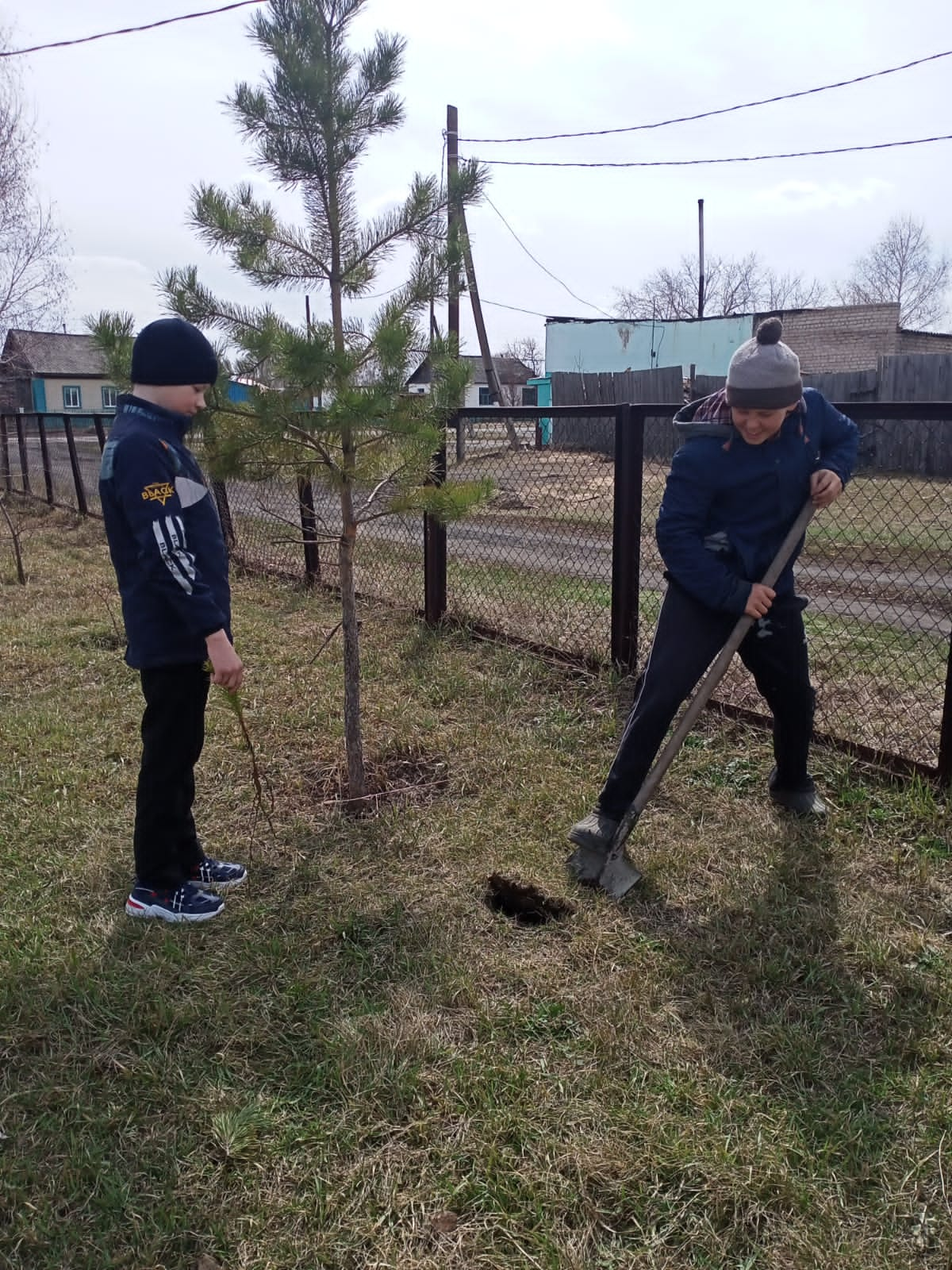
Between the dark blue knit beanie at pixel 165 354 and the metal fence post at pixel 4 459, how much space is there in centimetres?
1006

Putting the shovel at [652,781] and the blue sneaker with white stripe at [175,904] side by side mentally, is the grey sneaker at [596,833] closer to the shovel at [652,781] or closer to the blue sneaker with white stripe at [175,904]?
the shovel at [652,781]

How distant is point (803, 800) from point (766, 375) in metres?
1.51

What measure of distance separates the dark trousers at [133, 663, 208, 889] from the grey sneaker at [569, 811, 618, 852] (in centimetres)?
121

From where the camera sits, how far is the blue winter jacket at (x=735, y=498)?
2883 mm

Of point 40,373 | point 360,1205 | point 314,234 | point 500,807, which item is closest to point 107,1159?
point 360,1205

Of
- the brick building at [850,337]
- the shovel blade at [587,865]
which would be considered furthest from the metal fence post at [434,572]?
the brick building at [850,337]

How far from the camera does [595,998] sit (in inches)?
95.7

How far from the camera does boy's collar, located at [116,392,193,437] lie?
261cm

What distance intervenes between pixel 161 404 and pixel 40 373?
47.9 m

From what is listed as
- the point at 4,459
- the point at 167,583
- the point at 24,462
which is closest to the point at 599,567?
the point at 167,583

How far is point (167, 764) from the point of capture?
2840 mm

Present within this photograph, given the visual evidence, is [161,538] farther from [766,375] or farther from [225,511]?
[225,511]

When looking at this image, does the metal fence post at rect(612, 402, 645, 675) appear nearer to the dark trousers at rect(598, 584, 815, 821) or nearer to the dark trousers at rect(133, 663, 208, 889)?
the dark trousers at rect(598, 584, 815, 821)

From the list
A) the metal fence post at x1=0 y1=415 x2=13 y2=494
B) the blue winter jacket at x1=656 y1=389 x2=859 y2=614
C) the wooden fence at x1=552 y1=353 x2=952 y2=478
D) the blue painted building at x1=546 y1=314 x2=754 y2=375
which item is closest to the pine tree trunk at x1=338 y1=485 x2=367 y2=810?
the blue winter jacket at x1=656 y1=389 x2=859 y2=614
